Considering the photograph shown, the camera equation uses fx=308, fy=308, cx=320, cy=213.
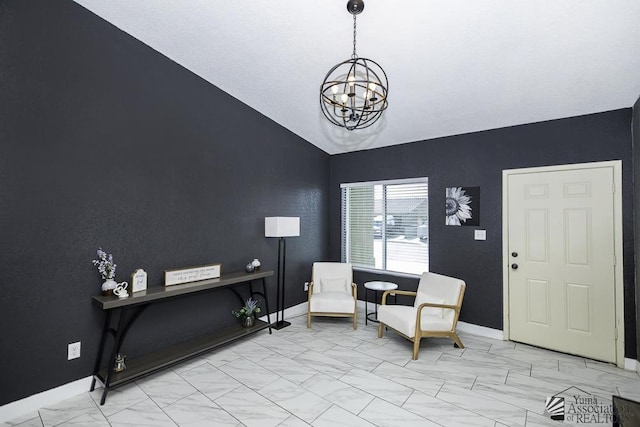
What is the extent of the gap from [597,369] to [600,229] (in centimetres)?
142

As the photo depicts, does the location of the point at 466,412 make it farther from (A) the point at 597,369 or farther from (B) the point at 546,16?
(B) the point at 546,16

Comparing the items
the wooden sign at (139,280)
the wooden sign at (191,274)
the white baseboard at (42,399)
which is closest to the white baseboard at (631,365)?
the wooden sign at (191,274)

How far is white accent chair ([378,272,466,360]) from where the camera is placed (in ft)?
11.1

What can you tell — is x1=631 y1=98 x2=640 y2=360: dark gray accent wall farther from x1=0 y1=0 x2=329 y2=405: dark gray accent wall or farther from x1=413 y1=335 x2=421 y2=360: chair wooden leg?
x1=0 y1=0 x2=329 y2=405: dark gray accent wall

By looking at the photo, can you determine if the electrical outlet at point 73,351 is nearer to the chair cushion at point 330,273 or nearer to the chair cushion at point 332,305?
the chair cushion at point 332,305

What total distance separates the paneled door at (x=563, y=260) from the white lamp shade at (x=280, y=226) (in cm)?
273

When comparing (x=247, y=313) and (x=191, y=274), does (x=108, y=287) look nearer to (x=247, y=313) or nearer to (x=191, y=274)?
(x=191, y=274)

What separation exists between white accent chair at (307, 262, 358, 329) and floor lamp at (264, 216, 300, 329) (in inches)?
17.9

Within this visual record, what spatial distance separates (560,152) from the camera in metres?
3.47

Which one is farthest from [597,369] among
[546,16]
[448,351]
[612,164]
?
[546,16]

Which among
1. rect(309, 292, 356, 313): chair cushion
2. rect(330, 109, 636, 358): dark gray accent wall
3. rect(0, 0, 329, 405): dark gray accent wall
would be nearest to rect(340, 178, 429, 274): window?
rect(330, 109, 636, 358): dark gray accent wall

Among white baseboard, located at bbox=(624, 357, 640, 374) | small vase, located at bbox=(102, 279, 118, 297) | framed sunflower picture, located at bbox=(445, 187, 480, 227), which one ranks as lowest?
white baseboard, located at bbox=(624, 357, 640, 374)

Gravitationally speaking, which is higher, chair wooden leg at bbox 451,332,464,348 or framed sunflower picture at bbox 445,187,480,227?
framed sunflower picture at bbox 445,187,480,227

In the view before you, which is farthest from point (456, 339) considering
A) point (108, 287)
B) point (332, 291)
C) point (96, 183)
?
point (96, 183)
